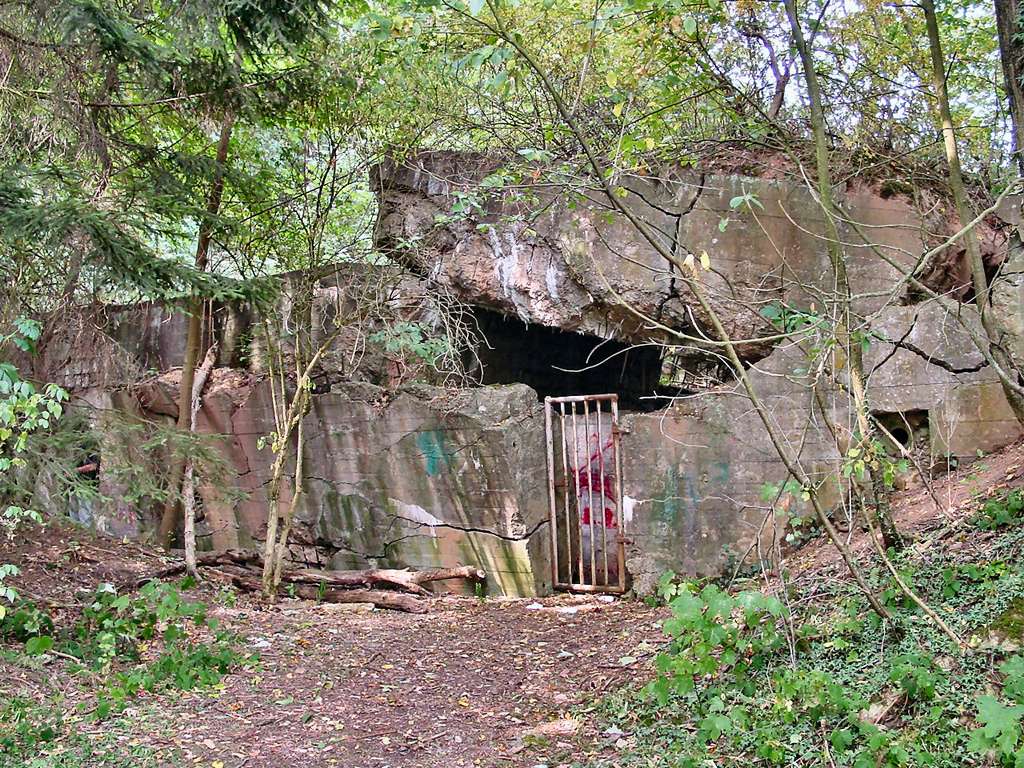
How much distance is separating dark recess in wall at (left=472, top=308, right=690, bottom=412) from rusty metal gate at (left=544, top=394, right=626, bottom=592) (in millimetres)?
1370

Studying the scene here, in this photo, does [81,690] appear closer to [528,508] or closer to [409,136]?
[528,508]

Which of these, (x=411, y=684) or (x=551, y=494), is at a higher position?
(x=551, y=494)

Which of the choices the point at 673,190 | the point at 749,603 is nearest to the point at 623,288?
the point at 673,190

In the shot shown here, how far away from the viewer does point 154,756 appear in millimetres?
3520

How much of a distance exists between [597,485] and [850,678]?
3.50m

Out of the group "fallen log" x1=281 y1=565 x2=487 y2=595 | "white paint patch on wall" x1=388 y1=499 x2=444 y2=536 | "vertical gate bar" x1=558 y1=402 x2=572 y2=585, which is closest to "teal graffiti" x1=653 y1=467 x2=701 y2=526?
"vertical gate bar" x1=558 y1=402 x2=572 y2=585

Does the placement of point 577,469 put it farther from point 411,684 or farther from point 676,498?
point 411,684

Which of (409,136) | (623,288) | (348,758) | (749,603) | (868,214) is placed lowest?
(348,758)

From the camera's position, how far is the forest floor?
366cm

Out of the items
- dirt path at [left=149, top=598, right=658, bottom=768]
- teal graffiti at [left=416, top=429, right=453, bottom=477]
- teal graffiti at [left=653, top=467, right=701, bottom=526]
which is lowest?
dirt path at [left=149, top=598, right=658, bottom=768]

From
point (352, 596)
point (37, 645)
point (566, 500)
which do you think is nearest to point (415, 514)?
point (352, 596)

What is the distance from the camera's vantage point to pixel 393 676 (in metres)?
4.79

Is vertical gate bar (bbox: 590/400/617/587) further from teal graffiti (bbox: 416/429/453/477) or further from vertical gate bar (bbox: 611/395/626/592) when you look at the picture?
teal graffiti (bbox: 416/429/453/477)

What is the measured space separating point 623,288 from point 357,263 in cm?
258
